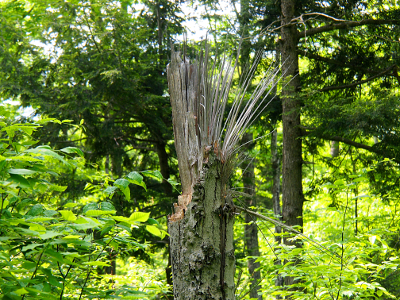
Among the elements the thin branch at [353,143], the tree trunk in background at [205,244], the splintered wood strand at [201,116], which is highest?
the thin branch at [353,143]

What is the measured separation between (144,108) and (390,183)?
5.42 metres

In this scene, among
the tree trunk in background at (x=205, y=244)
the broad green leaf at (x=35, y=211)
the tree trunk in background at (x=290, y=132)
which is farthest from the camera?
the tree trunk in background at (x=290, y=132)

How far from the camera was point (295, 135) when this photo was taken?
6730mm

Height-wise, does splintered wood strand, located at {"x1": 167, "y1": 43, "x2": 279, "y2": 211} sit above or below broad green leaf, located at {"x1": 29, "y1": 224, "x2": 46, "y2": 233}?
above

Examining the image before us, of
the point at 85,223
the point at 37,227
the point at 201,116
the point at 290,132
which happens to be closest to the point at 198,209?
the point at 201,116

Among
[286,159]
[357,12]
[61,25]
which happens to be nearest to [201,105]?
[286,159]

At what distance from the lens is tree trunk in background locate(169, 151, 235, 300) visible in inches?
79.0

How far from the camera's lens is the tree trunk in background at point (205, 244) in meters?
2.01

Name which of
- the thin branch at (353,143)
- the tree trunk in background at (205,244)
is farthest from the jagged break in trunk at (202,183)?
the thin branch at (353,143)

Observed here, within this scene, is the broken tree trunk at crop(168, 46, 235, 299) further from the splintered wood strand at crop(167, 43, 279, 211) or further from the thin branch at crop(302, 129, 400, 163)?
the thin branch at crop(302, 129, 400, 163)

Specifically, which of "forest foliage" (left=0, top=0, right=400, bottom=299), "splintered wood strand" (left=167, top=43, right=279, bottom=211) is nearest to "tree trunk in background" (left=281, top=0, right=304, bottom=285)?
"forest foliage" (left=0, top=0, right=400, bottom=299)

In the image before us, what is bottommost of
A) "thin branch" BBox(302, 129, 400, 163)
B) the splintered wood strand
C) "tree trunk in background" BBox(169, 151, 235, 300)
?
"tree trunk in background" BBox(169, 151, 235, 300)

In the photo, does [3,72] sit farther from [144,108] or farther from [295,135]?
[295,135]

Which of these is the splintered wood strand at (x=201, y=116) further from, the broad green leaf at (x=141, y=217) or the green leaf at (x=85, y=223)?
the green leaf at (x=85, y=223)
